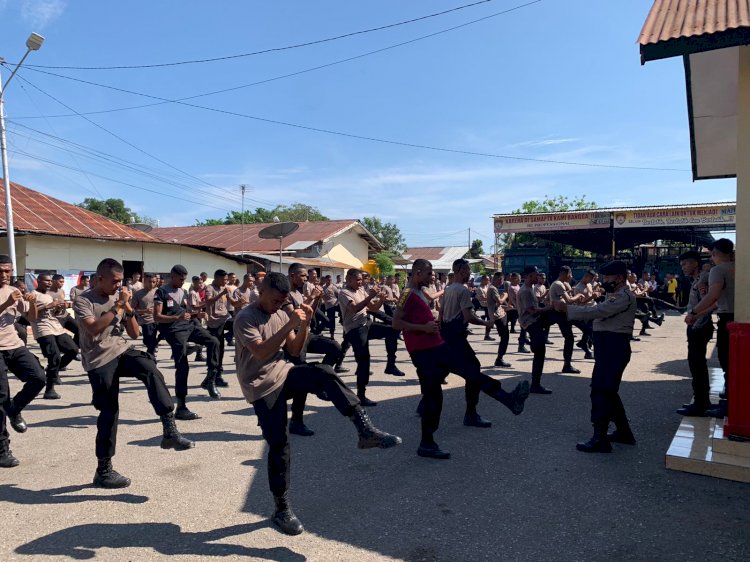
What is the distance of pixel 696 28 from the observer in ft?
14.0

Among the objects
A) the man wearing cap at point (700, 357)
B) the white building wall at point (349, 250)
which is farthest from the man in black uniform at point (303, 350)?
the white building wall at point (349, 250)

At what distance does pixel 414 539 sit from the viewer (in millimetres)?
3361

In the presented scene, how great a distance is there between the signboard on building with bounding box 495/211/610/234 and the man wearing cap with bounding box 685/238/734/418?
70.0 feet

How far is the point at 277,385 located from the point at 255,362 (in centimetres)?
22

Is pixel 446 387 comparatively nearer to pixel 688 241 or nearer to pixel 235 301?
pixel 235 301

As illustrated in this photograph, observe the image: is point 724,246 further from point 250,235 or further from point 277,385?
point 250,235

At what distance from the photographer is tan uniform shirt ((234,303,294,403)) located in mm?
3521

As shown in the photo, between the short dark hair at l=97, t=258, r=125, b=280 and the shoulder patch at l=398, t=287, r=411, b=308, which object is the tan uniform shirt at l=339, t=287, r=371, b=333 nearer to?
the shoulder patch at l=398, t=287, r=411, b=308

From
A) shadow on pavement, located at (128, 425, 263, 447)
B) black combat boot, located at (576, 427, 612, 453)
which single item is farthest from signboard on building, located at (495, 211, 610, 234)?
shadow on pavement, located at (128, 425, 263, 447)

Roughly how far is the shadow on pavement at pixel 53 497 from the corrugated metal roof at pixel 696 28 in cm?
544

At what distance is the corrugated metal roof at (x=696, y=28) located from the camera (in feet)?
13.5

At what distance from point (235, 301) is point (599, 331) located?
6649 mm

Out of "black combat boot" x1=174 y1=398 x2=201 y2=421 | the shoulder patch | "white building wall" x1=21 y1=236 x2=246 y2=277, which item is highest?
"white building wall" x1=21 y1=236 x2=246 y2=277

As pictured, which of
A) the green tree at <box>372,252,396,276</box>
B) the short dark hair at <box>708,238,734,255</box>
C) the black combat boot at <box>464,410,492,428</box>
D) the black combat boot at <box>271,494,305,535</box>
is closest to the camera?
the black combat boot at <box>271,494,305,535</box>
